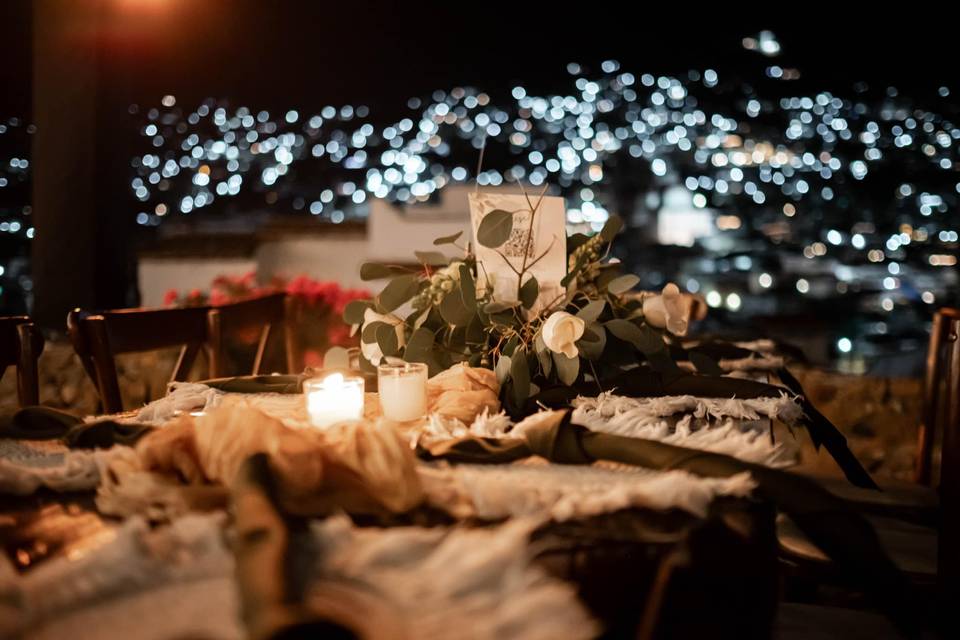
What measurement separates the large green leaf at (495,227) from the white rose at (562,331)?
0.71 ft

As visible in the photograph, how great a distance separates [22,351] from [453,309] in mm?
954

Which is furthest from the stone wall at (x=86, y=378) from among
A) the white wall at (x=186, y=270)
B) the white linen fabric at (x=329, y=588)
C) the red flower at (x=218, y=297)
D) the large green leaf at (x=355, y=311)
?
the white linen fabric at (x=329, y=588)

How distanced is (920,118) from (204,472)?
277 inches

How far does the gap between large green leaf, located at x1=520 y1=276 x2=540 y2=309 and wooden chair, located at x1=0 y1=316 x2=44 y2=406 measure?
3.43ft

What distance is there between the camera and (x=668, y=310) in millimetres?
1425

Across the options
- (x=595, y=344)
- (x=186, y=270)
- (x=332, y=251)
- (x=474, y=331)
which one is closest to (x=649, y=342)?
(x=595, y=344)

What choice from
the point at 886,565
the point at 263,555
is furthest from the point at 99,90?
the point at 886,565

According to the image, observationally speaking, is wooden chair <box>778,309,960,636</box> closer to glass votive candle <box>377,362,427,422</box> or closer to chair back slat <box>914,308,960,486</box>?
chair back slat <box>914,308,960,486</box>

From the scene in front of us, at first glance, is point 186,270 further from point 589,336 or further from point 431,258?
point 589,336

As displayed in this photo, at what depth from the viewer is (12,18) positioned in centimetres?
383

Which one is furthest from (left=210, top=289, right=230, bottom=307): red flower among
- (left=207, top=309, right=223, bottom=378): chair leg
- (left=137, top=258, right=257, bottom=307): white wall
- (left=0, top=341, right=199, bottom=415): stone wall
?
(left=207, top=309, right=223, bottom=378): chair leg

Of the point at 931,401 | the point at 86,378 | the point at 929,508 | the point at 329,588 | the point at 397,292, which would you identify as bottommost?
the point at 929,508

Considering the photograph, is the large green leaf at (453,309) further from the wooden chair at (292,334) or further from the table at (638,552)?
the wooden chair at (292,334)

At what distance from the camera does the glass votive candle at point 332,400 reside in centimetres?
108
